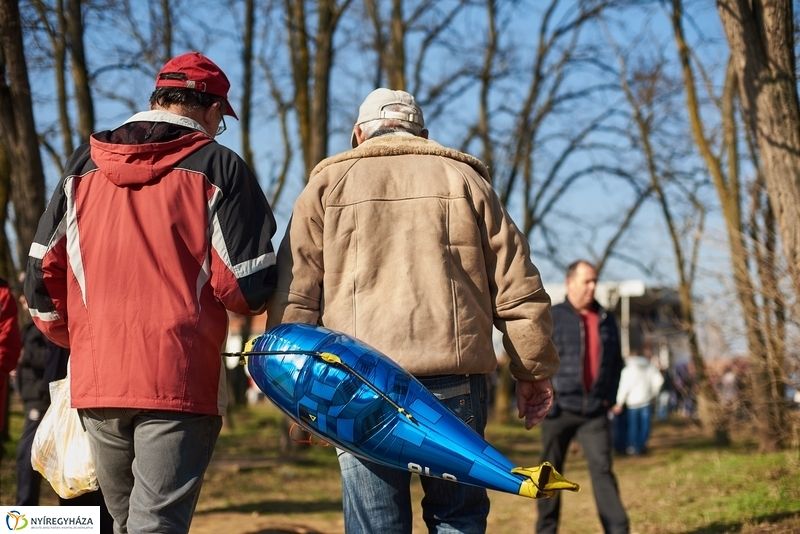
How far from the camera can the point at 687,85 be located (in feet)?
53.4

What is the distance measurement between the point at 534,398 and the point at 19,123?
6.36 m

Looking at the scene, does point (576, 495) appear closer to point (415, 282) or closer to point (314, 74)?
point (314, 74)

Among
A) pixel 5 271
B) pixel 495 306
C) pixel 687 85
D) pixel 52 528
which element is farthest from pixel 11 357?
pixel 687 85

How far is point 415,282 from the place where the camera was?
366 cm

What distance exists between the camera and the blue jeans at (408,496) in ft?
11.8

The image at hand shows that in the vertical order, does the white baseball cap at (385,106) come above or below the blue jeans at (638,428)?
above

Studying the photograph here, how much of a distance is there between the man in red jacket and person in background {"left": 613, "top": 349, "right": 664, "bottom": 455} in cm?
1404

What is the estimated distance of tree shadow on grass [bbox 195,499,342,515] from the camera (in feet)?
31.4

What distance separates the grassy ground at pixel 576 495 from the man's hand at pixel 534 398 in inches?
123

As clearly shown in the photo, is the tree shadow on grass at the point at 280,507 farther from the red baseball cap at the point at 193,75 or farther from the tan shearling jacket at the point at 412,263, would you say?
the red baseball cap at the point at 193,75

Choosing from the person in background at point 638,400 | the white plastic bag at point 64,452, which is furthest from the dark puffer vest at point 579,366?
the person in background at point 638,400

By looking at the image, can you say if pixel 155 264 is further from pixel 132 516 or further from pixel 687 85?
pixel 687 85

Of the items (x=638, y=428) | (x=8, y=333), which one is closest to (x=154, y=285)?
(x=8, y=333)

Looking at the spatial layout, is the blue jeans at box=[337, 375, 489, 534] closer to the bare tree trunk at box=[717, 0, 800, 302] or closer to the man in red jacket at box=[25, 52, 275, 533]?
the man in red jacket at box=[25, 52, 275, 533]
